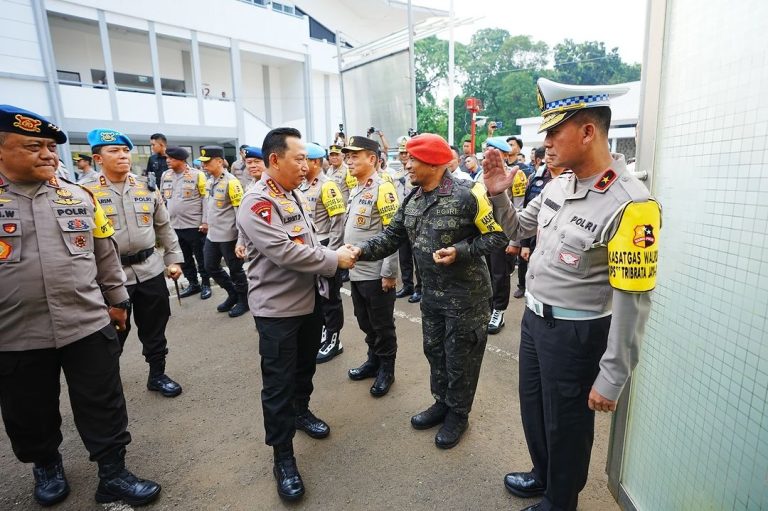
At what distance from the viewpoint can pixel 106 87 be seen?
500 inches

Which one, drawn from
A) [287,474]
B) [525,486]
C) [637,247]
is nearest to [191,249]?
[287,474]

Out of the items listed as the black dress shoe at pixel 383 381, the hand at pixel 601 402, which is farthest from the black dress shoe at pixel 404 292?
the hand at pixel 601 402

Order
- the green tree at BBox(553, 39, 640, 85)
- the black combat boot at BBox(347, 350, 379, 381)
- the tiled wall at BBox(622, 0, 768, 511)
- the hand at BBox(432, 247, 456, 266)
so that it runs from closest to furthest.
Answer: the tiled wall at BBox(622, 0, 768, 511) < the hand at BBox(432, 247, 456, 266) < the black combat boot at BBox(347, 350, 379, 381) < the green tree at BBox(553, 39, 640, 85)

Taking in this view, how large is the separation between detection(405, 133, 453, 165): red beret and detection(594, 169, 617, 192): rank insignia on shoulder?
3.39 ft

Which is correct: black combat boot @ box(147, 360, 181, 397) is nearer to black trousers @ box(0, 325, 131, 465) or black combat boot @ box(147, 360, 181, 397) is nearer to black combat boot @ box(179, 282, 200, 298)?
black trousers @ box(0, 325, 131, 465)

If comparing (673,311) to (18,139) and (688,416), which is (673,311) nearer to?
(688,416)

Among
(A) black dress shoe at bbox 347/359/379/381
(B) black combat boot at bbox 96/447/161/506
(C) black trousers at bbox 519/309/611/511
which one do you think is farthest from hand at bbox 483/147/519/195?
(B) black combat boot at bbox 96/447/161/506

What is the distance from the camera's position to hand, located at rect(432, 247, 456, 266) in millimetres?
2414

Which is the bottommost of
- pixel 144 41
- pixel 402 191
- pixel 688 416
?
pixel 688 416

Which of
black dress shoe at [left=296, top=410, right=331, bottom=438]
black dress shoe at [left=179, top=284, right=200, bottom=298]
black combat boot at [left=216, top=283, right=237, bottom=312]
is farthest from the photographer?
black dress shoe at [left=179, top=284, right=200, bottom=298]

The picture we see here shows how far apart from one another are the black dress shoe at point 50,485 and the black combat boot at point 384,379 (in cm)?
210

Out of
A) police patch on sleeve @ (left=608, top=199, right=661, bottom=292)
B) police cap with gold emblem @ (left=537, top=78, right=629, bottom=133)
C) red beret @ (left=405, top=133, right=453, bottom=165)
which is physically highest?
police cap with gold emblem @ (left=537, top=78, right=629, bottom=133)

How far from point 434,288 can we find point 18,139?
2.41 m

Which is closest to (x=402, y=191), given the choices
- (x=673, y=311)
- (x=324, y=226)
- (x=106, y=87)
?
(x=324, y=226)
